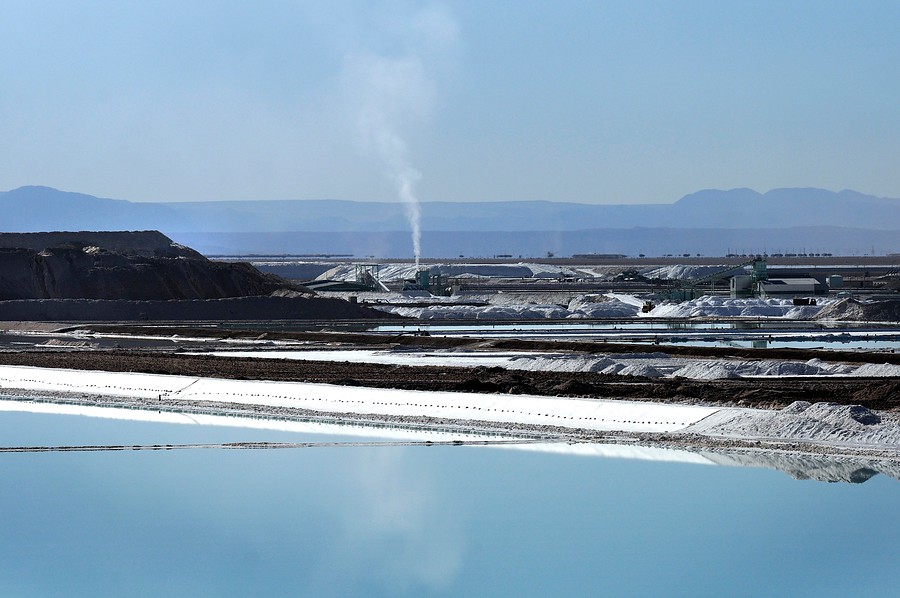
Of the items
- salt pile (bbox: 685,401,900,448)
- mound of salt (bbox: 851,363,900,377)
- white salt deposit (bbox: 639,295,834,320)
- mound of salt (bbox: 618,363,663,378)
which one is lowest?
white salt deposit (bbox: 639,295,834,320)

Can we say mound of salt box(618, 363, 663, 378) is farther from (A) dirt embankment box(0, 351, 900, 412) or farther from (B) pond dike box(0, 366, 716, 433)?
(B) pond dike box(0, 366, 716, 433)

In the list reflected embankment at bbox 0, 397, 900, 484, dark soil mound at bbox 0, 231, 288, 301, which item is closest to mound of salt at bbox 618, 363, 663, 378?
reflected embankment at bbox 0, 397, 900, 484

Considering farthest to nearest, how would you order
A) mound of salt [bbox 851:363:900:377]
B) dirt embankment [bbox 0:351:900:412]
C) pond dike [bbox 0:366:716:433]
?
mound of salt [bbox 851:363:900:377] → dirt embankment [bbox 0:351:900:412] → pond dike [bbox 0:366:716:433]

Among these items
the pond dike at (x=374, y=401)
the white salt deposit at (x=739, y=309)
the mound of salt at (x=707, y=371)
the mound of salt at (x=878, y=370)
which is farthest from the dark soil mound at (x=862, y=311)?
the pond dike at (x=374, y=401)

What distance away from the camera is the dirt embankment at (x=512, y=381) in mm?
23578

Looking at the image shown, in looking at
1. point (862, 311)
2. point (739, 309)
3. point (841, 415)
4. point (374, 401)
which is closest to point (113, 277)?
point (739, 309)

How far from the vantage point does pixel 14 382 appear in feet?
103

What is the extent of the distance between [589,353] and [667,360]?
3.30 meters

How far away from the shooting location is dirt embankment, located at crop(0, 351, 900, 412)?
77.4 ft

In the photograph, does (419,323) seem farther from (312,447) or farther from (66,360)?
(312,447)

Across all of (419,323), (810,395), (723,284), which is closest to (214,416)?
(810,395)

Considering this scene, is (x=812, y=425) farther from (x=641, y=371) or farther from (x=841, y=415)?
(x=641, y=371)

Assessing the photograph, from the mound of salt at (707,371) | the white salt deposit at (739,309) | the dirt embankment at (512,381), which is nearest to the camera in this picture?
the dirt embankment at (512,381)

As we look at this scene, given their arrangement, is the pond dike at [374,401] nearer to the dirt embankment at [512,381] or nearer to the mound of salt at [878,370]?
the dirt embankment at [512,381]
